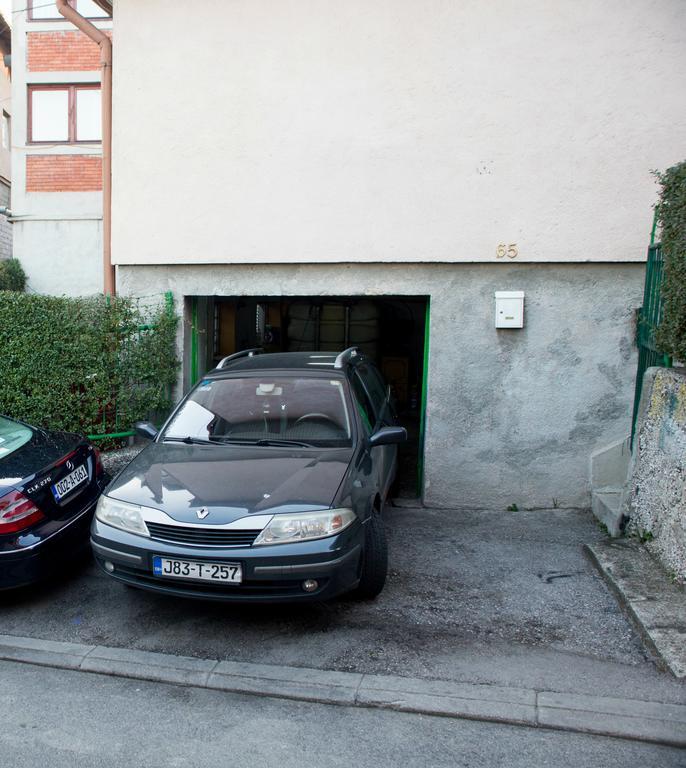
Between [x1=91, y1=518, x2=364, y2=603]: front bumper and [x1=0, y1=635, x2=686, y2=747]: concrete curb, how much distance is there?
400 millimetres

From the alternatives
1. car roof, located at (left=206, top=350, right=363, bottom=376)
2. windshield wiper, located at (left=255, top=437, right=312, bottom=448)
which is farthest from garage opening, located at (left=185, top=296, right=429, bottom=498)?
windshield wiper, located at (left=255, top=437, right=312, bottom=448)

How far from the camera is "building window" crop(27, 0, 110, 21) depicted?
457 inches

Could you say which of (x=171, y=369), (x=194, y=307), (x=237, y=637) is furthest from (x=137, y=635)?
(x=194, y=307)

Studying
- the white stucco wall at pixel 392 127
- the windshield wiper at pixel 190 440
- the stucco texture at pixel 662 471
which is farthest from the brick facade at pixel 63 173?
the stucco texture at pixel 662 471

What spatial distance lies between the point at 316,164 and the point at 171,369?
2.88 metres

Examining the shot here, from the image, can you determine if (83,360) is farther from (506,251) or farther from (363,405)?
(506,251)

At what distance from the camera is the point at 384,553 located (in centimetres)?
453

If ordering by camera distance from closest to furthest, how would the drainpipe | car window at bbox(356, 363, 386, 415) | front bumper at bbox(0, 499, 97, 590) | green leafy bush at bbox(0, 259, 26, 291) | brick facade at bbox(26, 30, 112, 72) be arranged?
front bumper at bbox(0, 499, 97, 590) < car window at bbox(356, 363, 386, 415) < the drainpipe < green leafy bush at bbox(0, 259, 26, 291) < brick facade at bbox(26, 30, 112, 72)

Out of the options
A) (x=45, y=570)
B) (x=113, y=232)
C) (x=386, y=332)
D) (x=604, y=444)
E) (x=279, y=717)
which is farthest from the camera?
(x=386, y=332)

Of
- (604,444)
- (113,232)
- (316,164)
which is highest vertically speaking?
(316,164)

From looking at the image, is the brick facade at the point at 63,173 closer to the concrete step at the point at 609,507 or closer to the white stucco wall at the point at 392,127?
the white stucco wall at the point at 392,127

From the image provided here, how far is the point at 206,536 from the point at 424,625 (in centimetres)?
157

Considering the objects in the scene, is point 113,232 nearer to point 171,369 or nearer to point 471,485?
point 171,369

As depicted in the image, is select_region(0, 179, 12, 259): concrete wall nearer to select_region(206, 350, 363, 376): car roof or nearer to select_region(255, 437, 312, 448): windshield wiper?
select_region(206, 350, 363, 376): car roof
